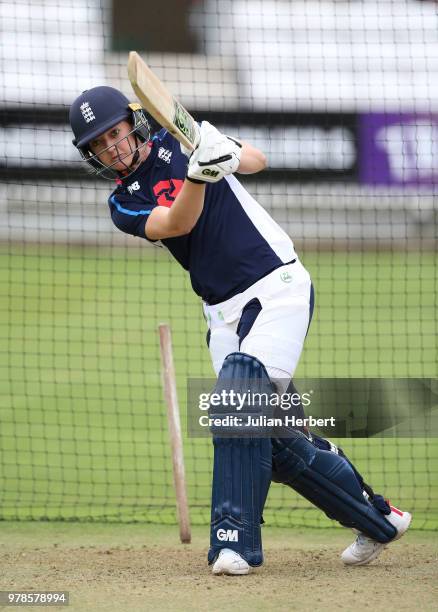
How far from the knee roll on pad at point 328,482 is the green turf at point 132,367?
1.34m

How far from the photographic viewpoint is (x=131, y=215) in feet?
16.4

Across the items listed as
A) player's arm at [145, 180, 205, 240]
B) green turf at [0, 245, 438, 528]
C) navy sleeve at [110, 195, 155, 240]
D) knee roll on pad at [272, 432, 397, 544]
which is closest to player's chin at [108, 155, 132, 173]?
navy sleeve at [110, 195, 155, 240]

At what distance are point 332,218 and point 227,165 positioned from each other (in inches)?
473

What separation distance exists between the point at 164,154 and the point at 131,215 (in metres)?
0.34

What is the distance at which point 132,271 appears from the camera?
15.7 m

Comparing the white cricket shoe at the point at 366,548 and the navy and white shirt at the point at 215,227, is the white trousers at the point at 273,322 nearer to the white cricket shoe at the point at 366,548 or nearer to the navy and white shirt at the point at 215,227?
the navy and white shirt at the point at 215,227

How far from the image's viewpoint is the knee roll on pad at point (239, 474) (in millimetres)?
4793

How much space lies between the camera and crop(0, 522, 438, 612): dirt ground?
4484 millimetres

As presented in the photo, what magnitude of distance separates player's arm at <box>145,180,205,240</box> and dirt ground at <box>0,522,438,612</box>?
1.57m

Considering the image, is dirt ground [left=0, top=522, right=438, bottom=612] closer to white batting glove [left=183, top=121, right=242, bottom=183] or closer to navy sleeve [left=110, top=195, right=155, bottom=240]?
navy sleeve [left=110, top=195, right=155, bottom=240]

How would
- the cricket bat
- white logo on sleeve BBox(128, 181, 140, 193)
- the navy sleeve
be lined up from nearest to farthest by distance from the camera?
1. the cricket bat
2. the navy sleeve
3. white logo on sleeve BBox(128, 181, 140, 193)

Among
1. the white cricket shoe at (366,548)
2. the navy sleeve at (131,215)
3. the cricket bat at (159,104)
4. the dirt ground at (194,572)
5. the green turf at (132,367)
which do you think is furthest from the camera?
the green turf at (132,367)

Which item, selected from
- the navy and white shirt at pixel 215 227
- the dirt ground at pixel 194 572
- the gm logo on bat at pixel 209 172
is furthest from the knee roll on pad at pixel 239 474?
the gm logo on bat at pixel 209 172

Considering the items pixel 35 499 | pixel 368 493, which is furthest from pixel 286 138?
pixel 368 493
